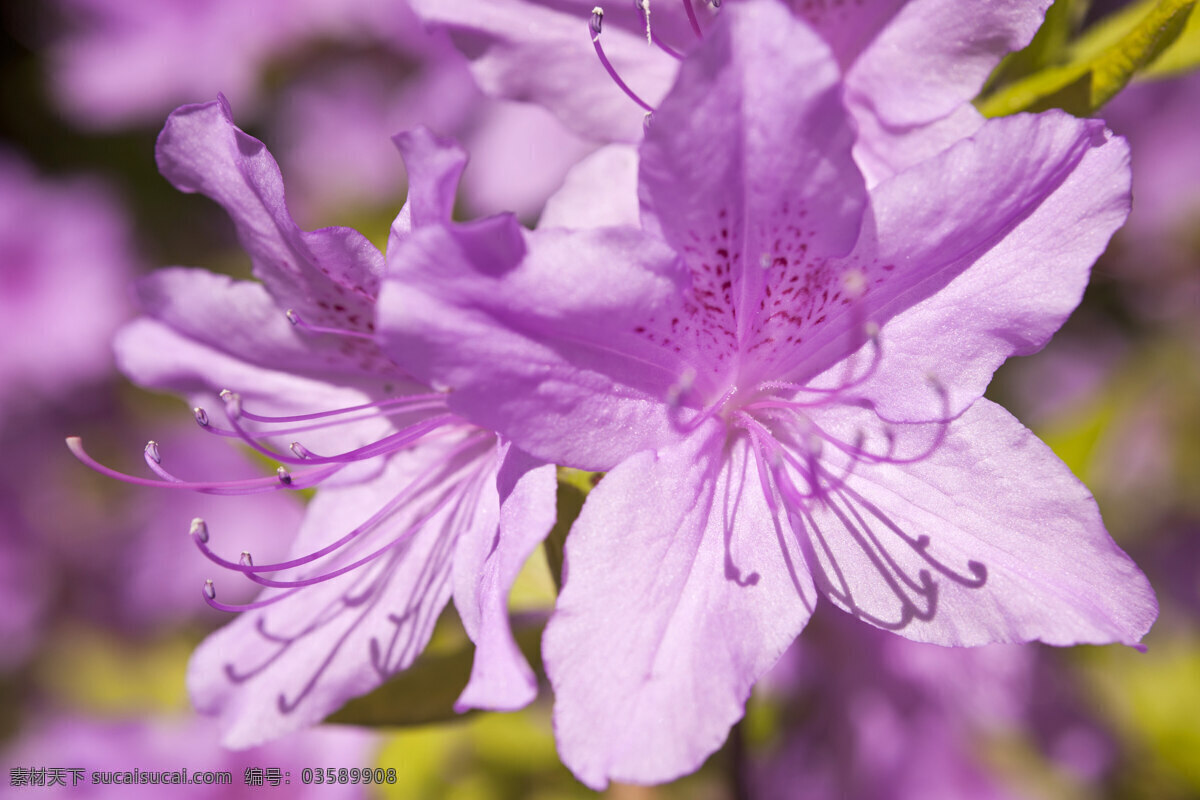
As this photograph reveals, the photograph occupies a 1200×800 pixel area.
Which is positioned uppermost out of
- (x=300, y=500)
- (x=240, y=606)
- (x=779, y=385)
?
(x=779, y=385)

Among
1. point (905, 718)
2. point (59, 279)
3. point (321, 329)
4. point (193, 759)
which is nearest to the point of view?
point (321, 329)

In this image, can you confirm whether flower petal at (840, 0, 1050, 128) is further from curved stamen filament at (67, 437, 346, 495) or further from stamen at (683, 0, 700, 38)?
curved stamen filament at (67, 437, 346, 495)

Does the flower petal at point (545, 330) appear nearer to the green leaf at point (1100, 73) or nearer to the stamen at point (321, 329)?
the stamen at point (321, 329)

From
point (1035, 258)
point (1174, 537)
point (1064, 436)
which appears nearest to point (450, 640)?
point (1035, 258)

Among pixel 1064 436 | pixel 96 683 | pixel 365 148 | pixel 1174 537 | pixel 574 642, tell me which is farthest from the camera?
pixel 365 148

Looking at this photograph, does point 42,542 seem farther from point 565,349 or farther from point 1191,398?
point 1191,398

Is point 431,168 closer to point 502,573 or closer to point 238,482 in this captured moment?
point 502,573

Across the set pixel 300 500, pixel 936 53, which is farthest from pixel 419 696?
pixel 936 53
